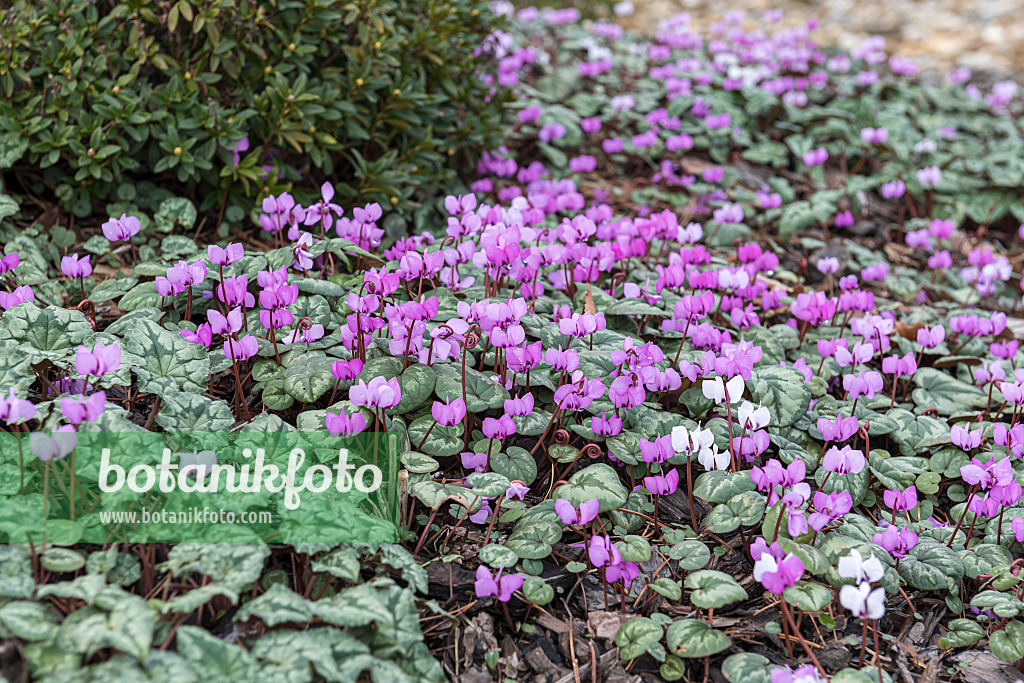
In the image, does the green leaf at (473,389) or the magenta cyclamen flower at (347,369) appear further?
the green leaf at (473,389)

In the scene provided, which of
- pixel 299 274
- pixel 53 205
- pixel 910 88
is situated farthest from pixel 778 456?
pixel 910 88

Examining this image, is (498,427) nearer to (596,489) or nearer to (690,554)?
(596,489)

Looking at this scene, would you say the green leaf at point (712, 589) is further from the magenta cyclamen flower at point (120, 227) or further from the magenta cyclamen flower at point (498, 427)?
the magenta cyclamen flower at point (120, 227)

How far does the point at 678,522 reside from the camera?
7.25ft

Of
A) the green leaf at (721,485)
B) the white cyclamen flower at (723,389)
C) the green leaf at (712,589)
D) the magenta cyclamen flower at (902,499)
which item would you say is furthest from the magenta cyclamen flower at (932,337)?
the green leaf at (712,589)

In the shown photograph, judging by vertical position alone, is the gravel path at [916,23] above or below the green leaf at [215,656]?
above

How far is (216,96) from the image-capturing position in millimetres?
3211

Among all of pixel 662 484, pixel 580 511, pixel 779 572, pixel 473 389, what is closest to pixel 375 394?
pixel 473 389

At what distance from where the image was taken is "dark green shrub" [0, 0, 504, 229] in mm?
3033

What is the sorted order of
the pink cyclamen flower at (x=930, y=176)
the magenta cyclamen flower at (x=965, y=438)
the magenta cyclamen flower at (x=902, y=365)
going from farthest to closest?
1. the pink cyclamen flower at (x=930, y=176)
2. the magenta cyclamen flower at (x=902, y=365)
3. the magenta cyclamen flower at (x=965, y=438)

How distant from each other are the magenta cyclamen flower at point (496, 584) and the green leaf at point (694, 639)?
Result: 38cm

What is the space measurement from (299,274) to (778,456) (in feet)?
5.94

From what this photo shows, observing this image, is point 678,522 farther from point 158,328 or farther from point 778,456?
point 158,328

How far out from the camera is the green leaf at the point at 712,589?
1.81 meters
